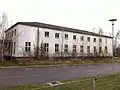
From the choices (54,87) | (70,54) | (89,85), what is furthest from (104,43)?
(54,87)

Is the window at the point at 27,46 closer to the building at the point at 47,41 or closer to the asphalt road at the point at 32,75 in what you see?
the building at the point at 47,41

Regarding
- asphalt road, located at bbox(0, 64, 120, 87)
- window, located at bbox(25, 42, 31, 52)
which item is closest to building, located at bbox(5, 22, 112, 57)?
window, located at bbox(25, 42, 31, 52)

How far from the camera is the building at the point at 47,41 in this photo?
37.0 metres

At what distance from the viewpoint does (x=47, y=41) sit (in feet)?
133

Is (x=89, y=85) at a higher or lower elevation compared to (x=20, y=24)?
lower

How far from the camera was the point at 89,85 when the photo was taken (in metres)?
9.59

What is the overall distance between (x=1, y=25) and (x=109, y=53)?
32357 mm

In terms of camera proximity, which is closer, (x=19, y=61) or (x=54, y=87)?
(x=54, y=87)

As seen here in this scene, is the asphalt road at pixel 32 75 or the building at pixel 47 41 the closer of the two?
the asphalt road at pixel 32 75

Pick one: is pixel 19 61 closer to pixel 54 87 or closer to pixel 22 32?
pixel 22 32

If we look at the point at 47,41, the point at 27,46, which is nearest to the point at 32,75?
the point at 27,46

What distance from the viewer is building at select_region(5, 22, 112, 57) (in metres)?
37.0

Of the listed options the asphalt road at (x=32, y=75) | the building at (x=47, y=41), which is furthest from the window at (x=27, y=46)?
the asphalt road at (x=32, y=75)

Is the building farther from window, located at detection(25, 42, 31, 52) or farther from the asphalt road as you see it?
the asphalt road
